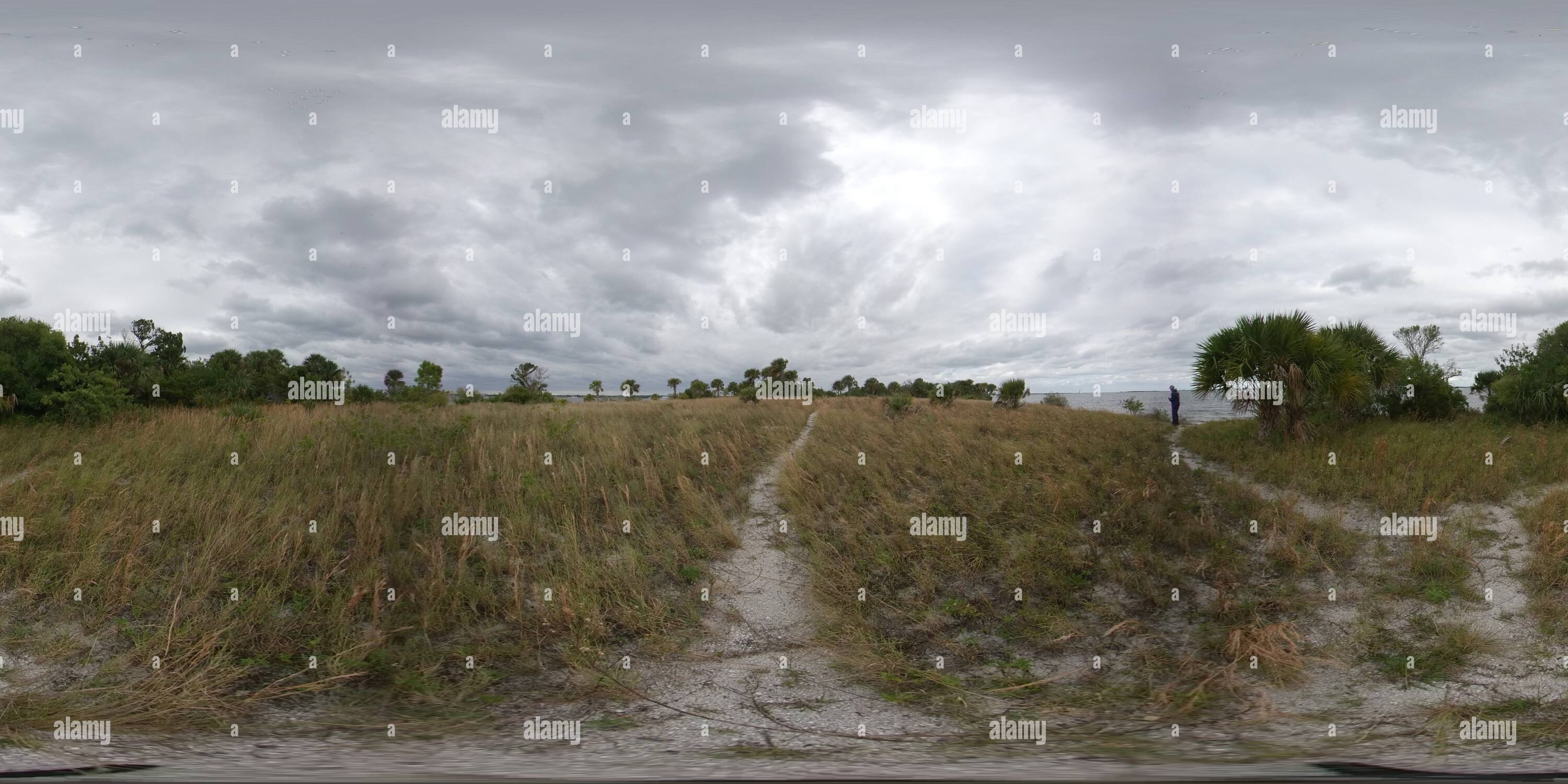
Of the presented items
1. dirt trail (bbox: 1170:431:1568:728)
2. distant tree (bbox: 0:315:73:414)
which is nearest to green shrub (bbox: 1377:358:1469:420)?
dirt trail (bbox: 1170:431:1568:728)

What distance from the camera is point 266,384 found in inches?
752

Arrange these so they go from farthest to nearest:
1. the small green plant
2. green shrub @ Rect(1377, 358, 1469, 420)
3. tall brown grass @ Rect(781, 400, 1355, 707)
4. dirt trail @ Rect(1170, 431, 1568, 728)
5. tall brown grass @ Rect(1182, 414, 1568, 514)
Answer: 1. the small green plant
2. green shrub @ Rect(1377, 358, 1469, 420)
3. tall brown grass @ Rect(1182, 414, 1568, 514)
4. tall brown grass @ Rect(781, 400, 1355, 707)
5. dirt trail @ Rect(1170, 431, 1568, 728)

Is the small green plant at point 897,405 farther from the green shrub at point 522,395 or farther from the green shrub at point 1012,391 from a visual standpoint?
the green shrub at point 522,395

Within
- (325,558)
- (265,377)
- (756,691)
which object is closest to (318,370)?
(265,377)

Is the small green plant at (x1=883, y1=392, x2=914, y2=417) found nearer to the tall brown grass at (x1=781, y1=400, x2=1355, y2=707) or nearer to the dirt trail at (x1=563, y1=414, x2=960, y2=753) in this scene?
the tall brown grass at (x1=781, y1=400, x2=1355, y2=707)

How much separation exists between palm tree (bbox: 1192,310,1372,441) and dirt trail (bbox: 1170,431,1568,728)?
4.60 meters

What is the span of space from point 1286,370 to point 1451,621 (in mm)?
9100

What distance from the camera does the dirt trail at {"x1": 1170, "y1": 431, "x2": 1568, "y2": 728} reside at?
5.32 m

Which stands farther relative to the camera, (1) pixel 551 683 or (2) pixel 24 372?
(2) pixel 24 372

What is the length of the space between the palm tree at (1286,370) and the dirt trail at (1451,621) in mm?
4601

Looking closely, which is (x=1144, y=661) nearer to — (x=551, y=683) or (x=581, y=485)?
(x=551, y=683)

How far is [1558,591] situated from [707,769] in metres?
9.43

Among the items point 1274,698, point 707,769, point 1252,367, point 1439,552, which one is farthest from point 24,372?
point 1252,367

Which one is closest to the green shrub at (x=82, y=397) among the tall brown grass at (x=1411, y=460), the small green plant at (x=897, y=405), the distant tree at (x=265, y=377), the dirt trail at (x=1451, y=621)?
the distant tree at (x=265, y=377)
